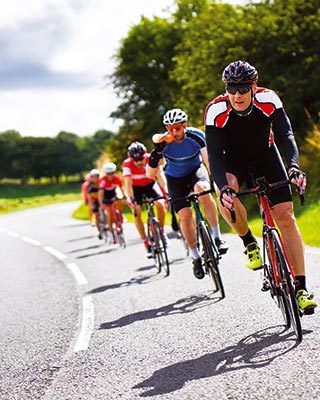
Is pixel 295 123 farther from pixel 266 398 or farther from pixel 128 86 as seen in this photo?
pixel 128 86

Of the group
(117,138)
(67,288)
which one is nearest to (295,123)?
(67,288)

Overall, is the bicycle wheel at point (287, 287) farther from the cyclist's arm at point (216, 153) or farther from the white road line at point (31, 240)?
the white road line at point (31, 240)

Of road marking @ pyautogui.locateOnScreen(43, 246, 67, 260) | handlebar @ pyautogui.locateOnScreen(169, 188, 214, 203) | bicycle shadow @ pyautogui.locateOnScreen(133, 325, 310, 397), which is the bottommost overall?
road marking @ pyautogui.locateOnScreen(43, 246, 67, 260)

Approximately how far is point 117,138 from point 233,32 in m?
24.9

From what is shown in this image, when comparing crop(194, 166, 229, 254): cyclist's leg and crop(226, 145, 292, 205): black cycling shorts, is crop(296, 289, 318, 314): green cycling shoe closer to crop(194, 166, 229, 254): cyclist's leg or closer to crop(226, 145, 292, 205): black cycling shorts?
crop(226, 145, 292, 205): black cycling shorts

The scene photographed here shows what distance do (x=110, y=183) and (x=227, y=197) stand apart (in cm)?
1157

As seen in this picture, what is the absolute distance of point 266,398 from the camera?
3877mm

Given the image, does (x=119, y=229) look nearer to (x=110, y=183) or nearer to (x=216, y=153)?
(x=110, y=183)

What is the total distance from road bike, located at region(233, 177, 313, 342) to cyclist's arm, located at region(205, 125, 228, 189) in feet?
0.75

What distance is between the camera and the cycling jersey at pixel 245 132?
17.2 ft

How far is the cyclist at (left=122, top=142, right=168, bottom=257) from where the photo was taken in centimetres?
1081

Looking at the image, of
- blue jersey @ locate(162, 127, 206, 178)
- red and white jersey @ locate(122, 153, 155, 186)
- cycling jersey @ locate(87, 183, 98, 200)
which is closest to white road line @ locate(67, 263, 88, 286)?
red and white jersey @ locate(122, 153, 155, 186)

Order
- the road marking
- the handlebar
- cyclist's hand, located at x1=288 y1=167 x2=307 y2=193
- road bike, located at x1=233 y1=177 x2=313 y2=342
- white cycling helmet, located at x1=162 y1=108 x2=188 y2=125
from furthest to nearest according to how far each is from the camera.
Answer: the road marking → white cycling helmet, located at x1=162 y1=108 x2=188 y2=125 → the handlebar → road bike, located at x1=233 y1=177 x2=313 y2=342 → cyclist's hand, located at x1=288 y1=167 x2=307 y2=193

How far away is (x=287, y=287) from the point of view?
4965 millimetres
